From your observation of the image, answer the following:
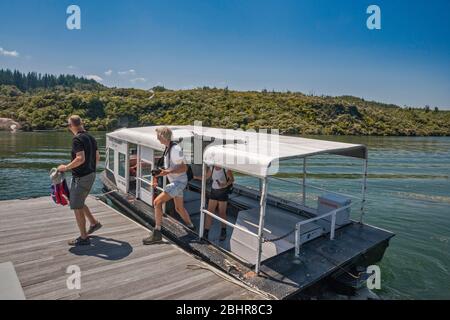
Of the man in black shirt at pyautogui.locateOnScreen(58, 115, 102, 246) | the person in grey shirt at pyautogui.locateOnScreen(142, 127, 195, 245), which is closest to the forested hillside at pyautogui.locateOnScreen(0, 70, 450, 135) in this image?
the person in grey shirt at pyautogui.locateOnScreen(142, 127, 195, 245)

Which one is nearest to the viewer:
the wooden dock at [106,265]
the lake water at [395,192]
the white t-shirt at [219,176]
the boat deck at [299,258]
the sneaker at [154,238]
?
the wooden dock at [106,265]

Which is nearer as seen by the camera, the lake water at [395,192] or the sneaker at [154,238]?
the sneaker at [154,238]

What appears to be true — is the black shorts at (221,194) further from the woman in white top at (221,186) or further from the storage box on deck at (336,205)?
the storage box on deck at (336,205)

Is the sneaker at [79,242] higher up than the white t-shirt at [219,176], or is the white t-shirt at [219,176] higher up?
the white t-shirt at [219,176]

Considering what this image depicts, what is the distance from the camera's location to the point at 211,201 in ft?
22.0

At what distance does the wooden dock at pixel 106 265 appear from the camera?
16.3ft

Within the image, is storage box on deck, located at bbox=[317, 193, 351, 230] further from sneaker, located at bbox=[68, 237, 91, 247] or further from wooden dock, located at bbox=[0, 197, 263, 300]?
sneaker, located at bbox=[68, 237, 91, 247]

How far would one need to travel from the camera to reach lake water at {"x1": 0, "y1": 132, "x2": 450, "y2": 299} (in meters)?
8.62

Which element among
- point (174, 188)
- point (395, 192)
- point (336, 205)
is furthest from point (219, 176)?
point (395, 192)

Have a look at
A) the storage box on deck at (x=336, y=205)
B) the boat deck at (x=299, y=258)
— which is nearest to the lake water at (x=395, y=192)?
the boat deck at (x=299, y=258)

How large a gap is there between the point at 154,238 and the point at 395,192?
16576 mm

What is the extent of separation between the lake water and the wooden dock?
4782 millimetres

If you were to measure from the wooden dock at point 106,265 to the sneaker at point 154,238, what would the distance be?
136mm
